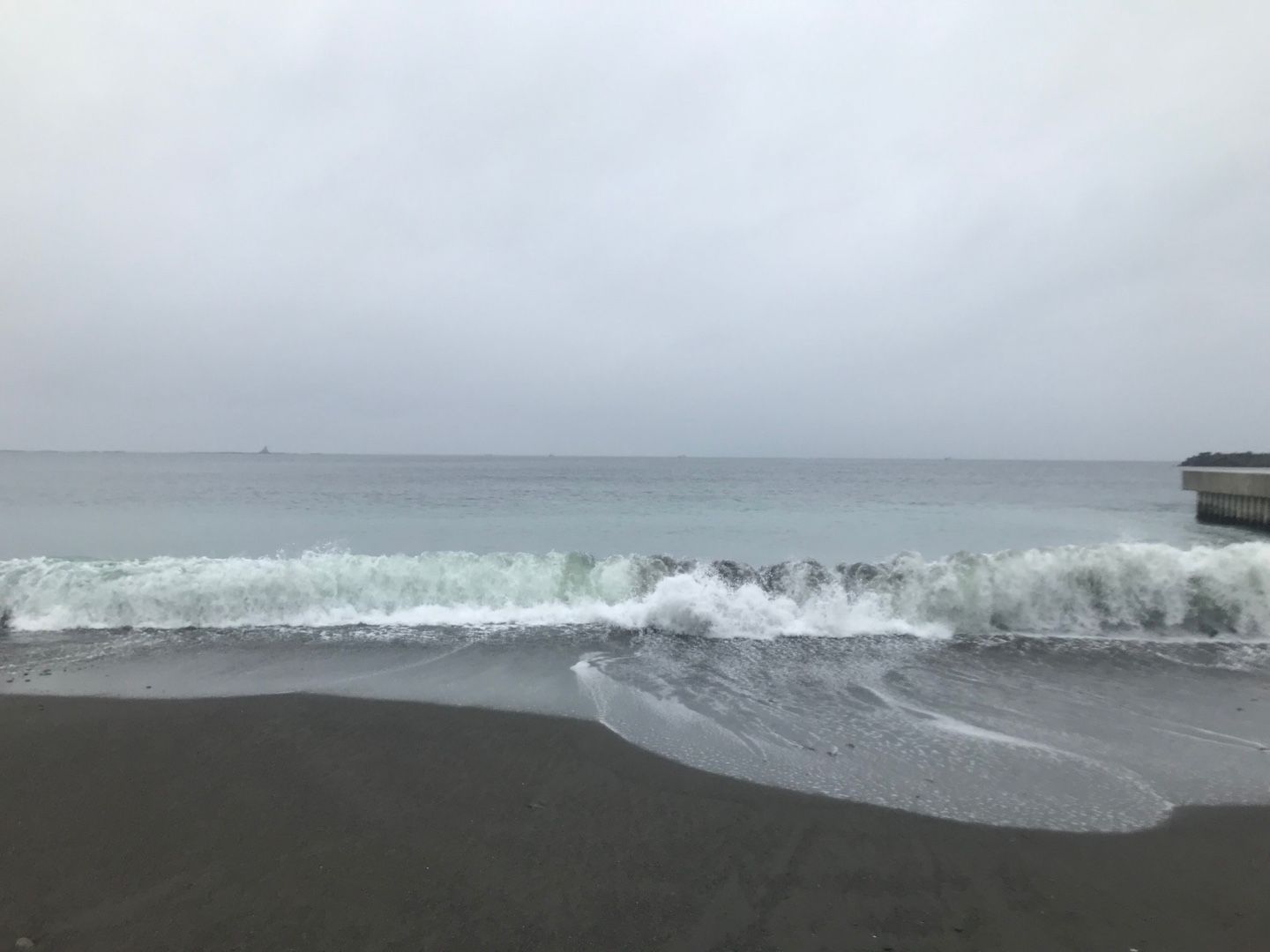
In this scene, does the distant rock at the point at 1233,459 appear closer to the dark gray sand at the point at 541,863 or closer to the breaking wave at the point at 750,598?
the breaking wave at the point at 750,598

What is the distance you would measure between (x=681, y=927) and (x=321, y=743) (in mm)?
3952

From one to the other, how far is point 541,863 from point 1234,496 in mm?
36612

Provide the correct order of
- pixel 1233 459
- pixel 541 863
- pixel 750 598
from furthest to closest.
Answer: pixel 1233 459, pixel 750 598, pixel 541 863

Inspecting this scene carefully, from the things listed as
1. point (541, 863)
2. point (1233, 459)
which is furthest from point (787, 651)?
point (1233, 459)

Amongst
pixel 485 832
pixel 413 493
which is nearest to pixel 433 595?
pixel 485 832

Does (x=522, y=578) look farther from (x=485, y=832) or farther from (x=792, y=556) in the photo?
(x=792, y=556)

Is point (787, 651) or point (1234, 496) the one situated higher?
point (1234, 496)

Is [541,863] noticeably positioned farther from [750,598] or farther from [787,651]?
[750,598]

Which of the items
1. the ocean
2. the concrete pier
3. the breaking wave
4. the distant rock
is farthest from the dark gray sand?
the distant rock

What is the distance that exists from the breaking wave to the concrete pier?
20645 mm

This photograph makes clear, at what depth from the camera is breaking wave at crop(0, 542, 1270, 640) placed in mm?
10320

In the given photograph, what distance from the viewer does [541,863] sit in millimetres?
3977

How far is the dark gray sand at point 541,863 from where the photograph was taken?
3402 millimetres

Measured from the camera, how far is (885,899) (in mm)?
3660
